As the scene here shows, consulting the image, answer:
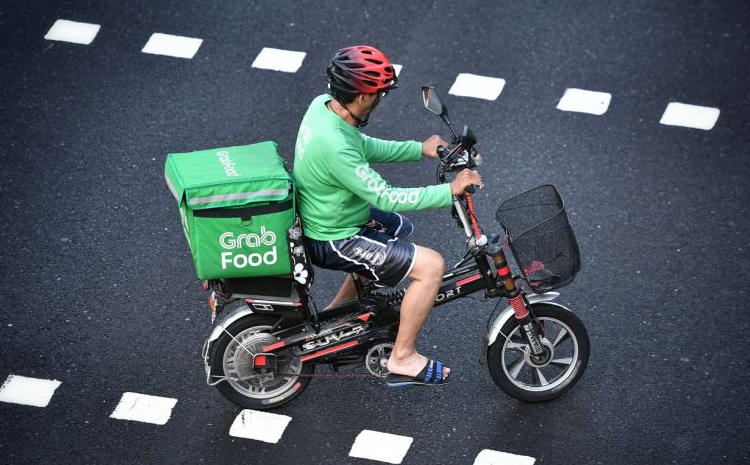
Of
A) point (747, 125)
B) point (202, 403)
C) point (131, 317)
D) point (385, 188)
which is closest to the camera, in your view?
point (385, 188)

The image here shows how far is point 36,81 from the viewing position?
27.6 feet

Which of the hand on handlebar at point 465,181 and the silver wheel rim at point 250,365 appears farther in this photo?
the silver wheel rim at point 250,365

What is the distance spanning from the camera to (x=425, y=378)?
19.1 ft

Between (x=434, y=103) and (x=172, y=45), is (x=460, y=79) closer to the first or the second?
(x=172, y=45)

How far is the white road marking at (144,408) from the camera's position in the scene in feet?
19.5

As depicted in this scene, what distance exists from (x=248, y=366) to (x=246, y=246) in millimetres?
940

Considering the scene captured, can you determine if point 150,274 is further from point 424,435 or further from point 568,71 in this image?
point 568,71

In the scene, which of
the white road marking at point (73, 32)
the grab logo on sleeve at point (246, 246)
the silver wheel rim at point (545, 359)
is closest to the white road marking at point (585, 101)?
the silver wheel rim at point (545, 359)

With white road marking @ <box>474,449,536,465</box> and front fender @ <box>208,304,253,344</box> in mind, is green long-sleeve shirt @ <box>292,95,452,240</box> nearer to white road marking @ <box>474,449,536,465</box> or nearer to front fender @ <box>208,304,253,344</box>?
front fender @ <box>208,304,253,344</box>

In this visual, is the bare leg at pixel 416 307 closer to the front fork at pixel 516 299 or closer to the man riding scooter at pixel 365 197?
the man riding scooter at pixel 365 197

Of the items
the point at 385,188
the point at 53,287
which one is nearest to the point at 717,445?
the point at 385,188

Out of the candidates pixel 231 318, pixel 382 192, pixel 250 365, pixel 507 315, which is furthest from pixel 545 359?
pixel 231 318

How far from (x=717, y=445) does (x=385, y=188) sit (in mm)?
2440

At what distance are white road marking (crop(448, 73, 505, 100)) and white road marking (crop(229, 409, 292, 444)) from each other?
3389 mm
